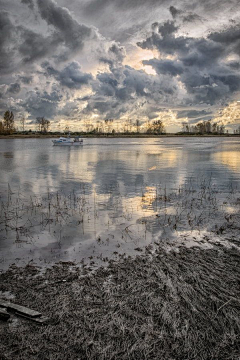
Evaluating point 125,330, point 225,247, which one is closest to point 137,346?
point 125,330

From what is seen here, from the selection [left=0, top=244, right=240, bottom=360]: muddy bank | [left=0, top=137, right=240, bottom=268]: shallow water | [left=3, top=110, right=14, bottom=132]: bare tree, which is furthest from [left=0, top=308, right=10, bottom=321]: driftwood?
[left=3, top=110, right=14, bottom=132]: bare tree

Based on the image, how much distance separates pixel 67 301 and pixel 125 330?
4.73 feet

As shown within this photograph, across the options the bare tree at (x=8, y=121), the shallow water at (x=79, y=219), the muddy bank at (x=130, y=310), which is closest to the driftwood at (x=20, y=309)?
the muddy bank at (x=130, y=310)

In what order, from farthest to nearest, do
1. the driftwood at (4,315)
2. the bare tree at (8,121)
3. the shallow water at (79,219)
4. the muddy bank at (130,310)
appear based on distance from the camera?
the bare tree at (8,121), the shallow water at (79,219), the driftwood at (4,315), the muddy bank at (130,310)

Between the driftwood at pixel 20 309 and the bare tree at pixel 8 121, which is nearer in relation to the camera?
the driftwood at pixel 20 309

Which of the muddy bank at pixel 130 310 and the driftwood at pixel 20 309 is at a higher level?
the driftwood at pixel 20 309

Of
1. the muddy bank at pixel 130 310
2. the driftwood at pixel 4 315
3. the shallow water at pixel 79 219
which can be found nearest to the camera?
the muddy bank at pixel 130 310

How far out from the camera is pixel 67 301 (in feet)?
18.1

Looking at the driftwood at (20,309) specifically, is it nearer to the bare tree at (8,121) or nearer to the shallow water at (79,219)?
the shallow water at (79,219)

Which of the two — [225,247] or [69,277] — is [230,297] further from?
[69,277]

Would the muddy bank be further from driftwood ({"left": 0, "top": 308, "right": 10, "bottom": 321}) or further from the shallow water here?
the shallow water

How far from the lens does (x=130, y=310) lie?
5289 mm

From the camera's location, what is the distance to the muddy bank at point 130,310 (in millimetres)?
4383

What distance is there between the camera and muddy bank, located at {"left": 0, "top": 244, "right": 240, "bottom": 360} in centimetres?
438
